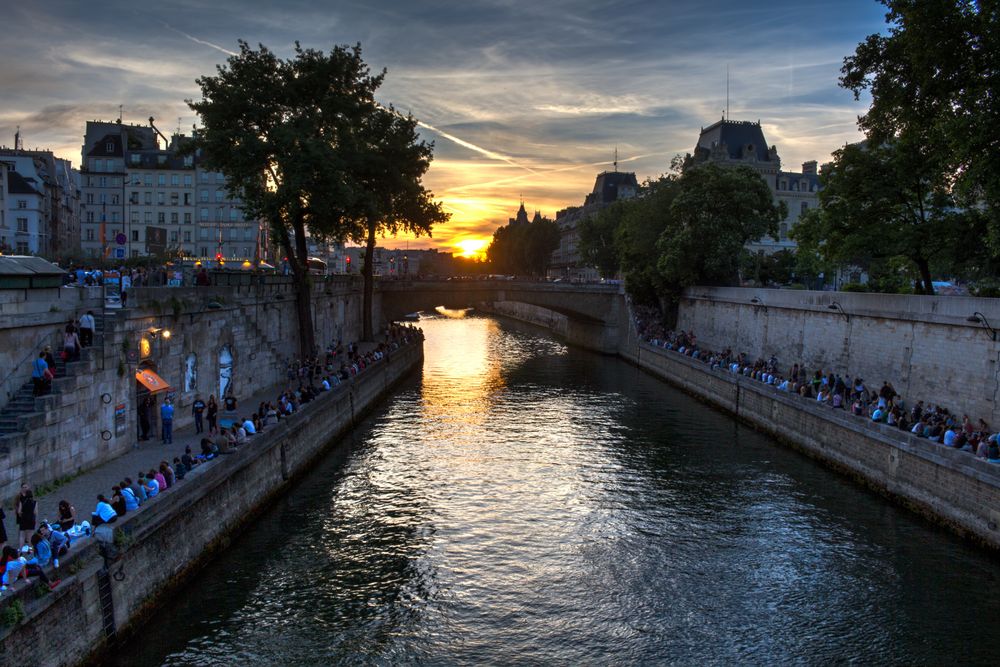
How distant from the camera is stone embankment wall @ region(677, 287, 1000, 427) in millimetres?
29266

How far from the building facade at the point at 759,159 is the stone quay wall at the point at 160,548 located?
82434 mm

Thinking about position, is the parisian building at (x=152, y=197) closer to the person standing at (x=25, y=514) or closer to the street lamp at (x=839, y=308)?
the street lamp at (x=839, y=308)

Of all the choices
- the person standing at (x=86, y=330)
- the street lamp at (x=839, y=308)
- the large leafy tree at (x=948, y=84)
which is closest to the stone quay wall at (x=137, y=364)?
the person standing at (x=86, y=330)

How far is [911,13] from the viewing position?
27500 millimetres

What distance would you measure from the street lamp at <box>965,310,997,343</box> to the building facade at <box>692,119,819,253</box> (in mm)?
72636

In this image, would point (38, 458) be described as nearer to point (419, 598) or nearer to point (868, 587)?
point (419, 598)

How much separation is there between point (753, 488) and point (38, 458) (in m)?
23.6

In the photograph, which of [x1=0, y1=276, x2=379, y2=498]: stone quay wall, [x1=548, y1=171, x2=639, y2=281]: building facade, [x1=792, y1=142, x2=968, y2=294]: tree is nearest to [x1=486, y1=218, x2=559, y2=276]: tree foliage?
[x1=548, y1=171, x2=639, y2=281]: building facade

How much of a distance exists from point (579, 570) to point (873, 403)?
19211 mm

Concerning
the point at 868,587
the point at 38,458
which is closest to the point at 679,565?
the point at 868,587

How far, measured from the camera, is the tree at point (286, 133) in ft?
127

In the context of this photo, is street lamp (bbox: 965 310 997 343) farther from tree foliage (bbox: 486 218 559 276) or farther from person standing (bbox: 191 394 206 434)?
tree foliage (bbox: 486 218 559 276)

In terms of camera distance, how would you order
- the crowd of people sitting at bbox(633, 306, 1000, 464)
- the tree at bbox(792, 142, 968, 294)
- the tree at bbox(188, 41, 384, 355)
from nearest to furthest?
the crowd of people sitting at bbox(633, 306, 1000, 464) < the tree at bbox(792, 142, 968, 294) < the tree at bbox(188, 41, 384, 355)

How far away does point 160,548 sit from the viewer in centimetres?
1822
